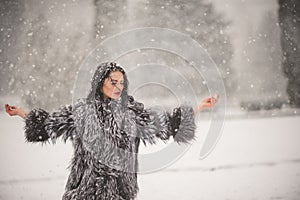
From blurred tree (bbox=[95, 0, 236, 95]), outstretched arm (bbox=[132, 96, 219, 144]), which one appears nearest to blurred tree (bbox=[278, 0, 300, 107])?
blurred tree (bbox=[95, 0, 236, 95])

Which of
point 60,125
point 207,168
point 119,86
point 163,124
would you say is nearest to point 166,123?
point 163,124

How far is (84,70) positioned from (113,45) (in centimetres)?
19

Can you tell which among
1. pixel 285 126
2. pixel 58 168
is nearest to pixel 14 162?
pixel 58 168

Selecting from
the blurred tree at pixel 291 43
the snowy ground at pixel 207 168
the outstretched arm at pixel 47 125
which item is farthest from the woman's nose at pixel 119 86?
the blurred tree at pixel 291 43

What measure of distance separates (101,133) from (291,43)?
130 centimetres

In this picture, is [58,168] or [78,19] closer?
[58,168]

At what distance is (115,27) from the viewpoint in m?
1.79

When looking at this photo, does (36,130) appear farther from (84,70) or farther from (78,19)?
(78,19)

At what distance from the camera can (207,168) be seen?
5.48ft

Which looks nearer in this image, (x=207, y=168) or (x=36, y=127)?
(x=36, y=127)

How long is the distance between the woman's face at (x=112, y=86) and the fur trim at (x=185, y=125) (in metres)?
0.20

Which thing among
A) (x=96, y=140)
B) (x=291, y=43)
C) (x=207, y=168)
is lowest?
(x=207, y=168)

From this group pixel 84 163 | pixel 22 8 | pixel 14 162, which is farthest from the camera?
pixel 22 8

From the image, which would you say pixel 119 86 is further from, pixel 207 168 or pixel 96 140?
pixel 207 168
